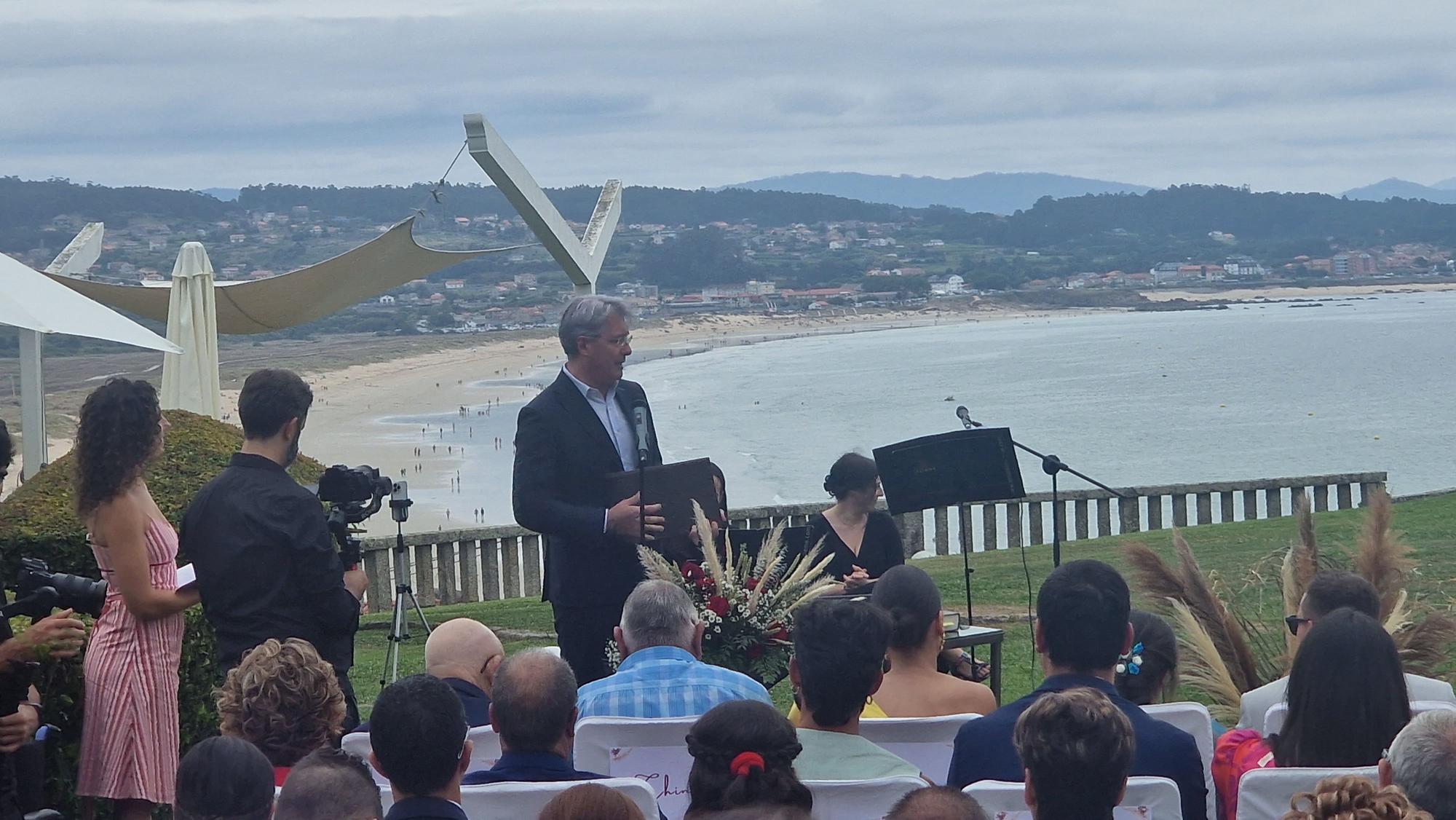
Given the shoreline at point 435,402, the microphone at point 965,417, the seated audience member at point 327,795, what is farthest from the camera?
the shoreline at point 435,402

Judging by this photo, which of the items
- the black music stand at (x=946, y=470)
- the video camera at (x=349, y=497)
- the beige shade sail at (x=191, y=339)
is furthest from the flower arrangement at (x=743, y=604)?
the beige shade sail at (x=191, y=339)

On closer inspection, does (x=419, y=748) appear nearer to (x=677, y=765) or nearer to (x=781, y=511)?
(x=677, y=765)

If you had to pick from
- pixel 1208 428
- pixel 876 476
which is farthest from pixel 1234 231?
pixel 876 476

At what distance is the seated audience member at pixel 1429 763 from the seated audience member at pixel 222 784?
2.33 meters

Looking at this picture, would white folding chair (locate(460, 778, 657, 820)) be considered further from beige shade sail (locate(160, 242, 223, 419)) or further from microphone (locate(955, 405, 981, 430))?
beige shade sail (locate(160, 242, 223, 419))

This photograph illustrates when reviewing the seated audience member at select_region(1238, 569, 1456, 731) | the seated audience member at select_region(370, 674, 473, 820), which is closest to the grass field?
the seated audience member at select_region(1238, 569, 1456, 731)

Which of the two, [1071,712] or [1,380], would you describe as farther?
[1,380]

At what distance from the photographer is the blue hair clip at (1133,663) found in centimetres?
442

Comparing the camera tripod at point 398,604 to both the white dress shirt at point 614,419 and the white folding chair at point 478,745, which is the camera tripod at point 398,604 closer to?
the white dress shirt at point 614,419

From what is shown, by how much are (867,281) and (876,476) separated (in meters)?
105

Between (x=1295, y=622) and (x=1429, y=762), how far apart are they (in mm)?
1689

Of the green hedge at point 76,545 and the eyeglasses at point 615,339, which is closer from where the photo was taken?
the green hedge at point 76,545

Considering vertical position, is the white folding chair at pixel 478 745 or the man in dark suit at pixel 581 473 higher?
the man in dark suit at pixel 581 473

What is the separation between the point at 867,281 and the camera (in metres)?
111
